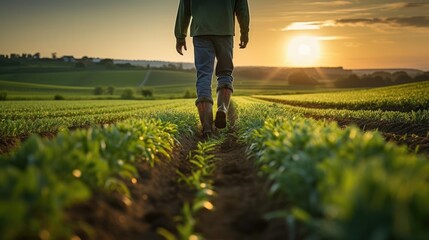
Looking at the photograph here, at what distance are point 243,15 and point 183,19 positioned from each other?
1.31 meters

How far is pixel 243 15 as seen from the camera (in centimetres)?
952

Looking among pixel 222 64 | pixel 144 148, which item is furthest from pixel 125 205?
pixel 222 64

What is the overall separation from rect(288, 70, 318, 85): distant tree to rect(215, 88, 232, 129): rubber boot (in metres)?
104

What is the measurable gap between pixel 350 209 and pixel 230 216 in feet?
5.79

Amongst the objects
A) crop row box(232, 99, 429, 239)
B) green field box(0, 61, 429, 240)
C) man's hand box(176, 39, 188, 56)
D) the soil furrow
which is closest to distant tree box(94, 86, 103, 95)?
man's hand box(176, 39, 188, 56)

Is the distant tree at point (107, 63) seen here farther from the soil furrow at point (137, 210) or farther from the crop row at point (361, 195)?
the crop row at point (361, 195)

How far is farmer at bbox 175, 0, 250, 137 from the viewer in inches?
349

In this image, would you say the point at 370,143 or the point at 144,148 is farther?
the point at 144,148

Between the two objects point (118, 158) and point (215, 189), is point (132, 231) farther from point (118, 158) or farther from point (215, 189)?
point (215, 189)

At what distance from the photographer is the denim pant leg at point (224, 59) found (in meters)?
9.08

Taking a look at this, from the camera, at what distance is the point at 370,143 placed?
333 centimetres

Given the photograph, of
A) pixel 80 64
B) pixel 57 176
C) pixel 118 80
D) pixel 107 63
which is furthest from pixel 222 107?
pixel 107 63

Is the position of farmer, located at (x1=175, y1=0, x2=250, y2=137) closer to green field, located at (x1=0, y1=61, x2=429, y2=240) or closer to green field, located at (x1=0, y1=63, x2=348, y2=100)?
green field, located at (x1=0, y1=61, x2=429, y2=240)

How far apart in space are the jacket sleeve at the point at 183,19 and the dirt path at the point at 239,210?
483cm
